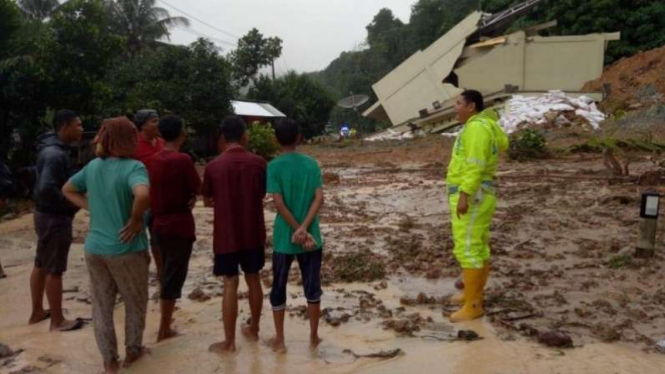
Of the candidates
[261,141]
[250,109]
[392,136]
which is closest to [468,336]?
[261,141]

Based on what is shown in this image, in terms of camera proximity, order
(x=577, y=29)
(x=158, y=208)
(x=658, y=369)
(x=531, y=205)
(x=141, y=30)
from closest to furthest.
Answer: (x=658, y=369) → (x=158, y=208) → (x=531, y=205) → (x=577, y=29) → (x=141, y=30)

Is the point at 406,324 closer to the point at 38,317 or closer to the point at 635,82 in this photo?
the point at 38,317

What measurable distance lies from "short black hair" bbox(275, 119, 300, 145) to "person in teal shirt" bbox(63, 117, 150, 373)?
2.94ft

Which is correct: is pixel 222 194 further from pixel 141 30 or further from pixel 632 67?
pixel 141 30

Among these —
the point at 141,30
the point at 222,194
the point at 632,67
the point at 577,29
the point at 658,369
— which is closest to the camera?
the point at 658,369

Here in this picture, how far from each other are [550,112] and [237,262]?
21.7 meters

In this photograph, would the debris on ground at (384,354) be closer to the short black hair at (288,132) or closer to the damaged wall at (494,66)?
the short black hair at (288,132)

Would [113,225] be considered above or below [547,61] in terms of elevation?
below

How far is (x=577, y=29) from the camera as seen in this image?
3192 cm

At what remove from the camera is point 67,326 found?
16.2 ft

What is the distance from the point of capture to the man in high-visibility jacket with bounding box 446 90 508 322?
462 centimetres

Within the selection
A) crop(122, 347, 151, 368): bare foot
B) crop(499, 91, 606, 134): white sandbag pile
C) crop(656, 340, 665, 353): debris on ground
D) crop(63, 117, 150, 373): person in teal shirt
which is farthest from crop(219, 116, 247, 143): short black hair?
crop(499, 91, 606, 134): white sandbag pile

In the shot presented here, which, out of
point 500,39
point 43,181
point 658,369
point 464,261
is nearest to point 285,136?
point 464,261

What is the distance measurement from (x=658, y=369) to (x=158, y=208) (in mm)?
3353
